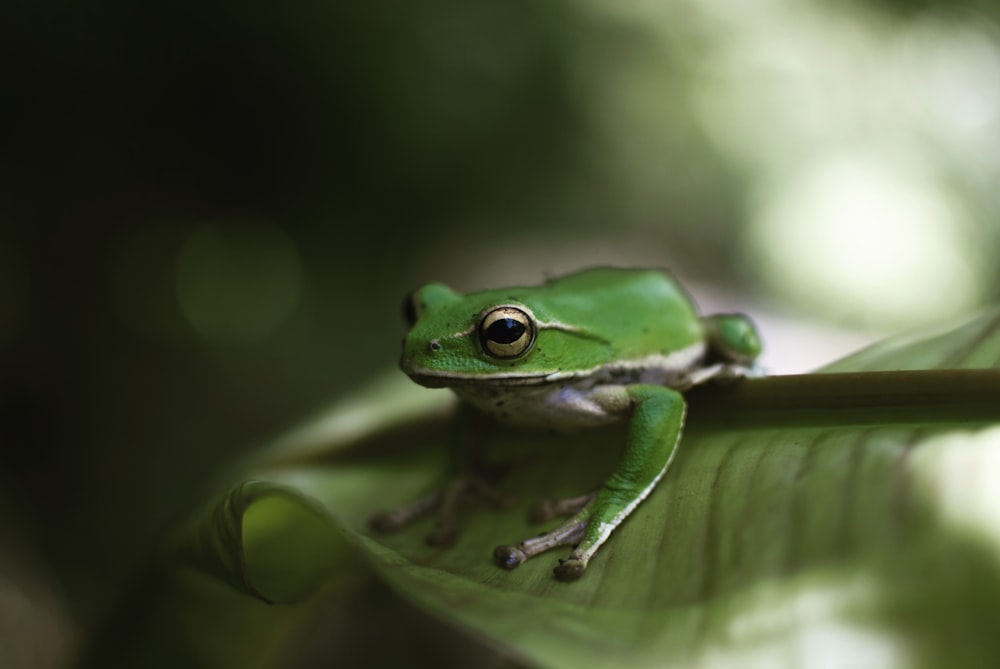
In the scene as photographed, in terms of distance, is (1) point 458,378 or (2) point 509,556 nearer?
(2) point 509,556

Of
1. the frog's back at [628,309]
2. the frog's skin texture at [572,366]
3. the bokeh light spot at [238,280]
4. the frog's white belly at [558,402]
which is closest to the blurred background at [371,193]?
the bokeh light spot at [238,280]

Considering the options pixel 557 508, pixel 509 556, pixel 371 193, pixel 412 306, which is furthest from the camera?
pixel 371 193

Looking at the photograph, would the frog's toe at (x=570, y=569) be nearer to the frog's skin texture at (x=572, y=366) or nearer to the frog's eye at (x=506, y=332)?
the frog's skin texture at (x=572, y=366)

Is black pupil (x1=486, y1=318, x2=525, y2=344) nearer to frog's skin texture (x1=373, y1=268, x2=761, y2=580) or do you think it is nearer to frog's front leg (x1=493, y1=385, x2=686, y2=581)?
frog's skin texture (x1=373, y1=268, x2=761, y2=580)

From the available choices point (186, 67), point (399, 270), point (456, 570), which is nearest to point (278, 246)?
point (399, 270)

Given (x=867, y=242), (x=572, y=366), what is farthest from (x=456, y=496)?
(x=867, y=242)

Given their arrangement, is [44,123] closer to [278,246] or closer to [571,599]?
[278,246]

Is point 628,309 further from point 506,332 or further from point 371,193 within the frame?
point 371,193
